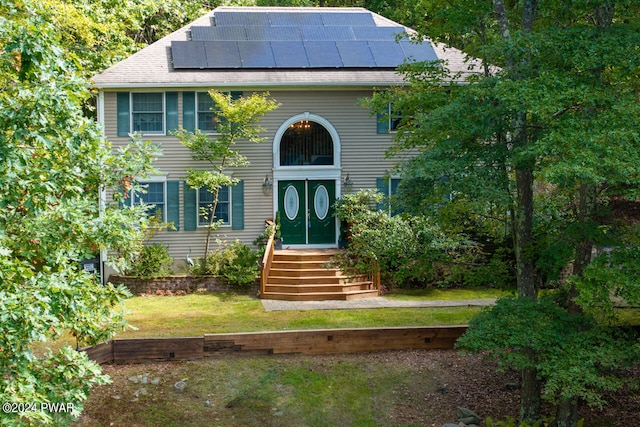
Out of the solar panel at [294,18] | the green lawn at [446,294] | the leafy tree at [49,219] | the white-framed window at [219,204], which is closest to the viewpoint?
the leafy tree at [49,219]

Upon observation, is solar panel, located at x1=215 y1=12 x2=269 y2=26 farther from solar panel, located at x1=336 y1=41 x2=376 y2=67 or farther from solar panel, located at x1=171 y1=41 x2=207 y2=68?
solar panel, located at x1=336 y1=41 x2=376 y2=67

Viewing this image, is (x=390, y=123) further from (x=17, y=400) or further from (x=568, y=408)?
(x=17, y=400)

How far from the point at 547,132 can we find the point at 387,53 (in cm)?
1088

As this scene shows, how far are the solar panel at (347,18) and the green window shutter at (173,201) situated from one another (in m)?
6.82

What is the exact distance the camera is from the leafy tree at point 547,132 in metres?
7.84

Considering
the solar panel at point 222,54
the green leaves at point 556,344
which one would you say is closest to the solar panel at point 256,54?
the solar panel at point 222,54

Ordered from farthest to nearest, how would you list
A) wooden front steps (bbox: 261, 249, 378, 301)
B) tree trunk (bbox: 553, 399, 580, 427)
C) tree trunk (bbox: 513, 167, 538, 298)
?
wooden front steps (bbox: 261, 249, 378, 301) → tree trunk (bbox: 513, 167, 538, 298) → tree trunk (bbox: 553, 399, 580, 427)

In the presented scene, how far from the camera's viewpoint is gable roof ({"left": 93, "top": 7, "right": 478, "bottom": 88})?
17812 millimetres

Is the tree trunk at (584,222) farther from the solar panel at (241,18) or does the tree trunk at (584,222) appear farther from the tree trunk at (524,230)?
the solar panel at (241,18)

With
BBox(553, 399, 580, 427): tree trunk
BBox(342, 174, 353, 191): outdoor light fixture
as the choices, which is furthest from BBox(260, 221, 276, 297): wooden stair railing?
BBox(553, 399, 580, 427): tree trunk

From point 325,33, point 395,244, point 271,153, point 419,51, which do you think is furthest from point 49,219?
point 325,33

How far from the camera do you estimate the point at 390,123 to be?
18719 mm

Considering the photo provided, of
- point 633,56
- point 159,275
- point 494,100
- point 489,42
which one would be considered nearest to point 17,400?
point 494,100

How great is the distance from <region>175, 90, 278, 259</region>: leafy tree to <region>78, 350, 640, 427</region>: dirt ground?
258 inches
